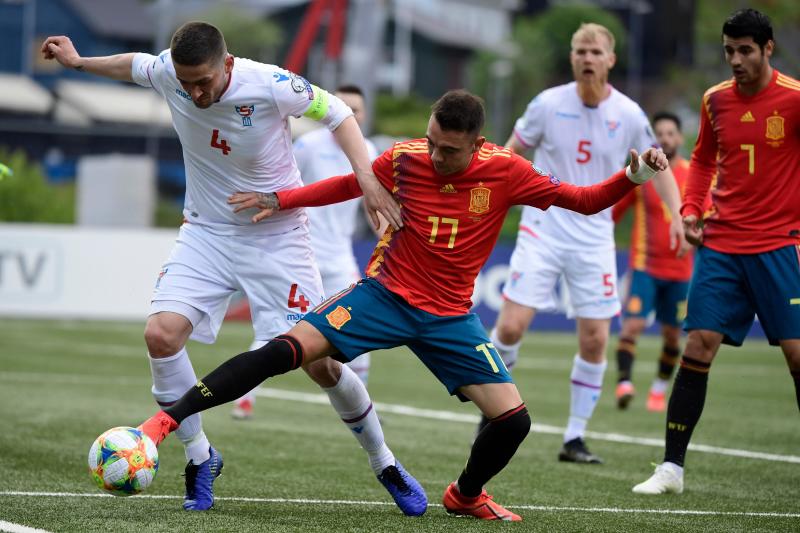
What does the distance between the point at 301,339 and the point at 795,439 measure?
541 cm

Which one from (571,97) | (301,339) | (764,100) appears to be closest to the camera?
(301,339)

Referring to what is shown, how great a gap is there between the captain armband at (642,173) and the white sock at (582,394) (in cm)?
290

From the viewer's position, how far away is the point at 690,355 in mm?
7172

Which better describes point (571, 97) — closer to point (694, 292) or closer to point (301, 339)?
point (694, 292)

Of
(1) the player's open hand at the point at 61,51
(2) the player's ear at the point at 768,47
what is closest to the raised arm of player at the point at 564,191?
(2) the player's ear at the point at 768,47

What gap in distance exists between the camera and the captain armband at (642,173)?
598 centimetres

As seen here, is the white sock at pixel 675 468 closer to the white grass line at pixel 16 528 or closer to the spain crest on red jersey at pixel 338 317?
the spain crest on red jersey at pixel 338 317

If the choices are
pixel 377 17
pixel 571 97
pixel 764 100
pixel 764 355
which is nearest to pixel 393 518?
pixel 764 100

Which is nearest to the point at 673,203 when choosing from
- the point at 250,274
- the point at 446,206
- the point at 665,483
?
the point at 665,483

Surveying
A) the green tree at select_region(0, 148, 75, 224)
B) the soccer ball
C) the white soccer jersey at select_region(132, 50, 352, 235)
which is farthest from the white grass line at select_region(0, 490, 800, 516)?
the green tree at select_region(0, 148, 75, 224)

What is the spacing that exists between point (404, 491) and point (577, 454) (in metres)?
2.49

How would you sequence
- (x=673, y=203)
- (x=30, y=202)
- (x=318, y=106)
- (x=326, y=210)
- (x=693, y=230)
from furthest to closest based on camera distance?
(x=30, y=202)
(x=326, y=210)
(x=673, y=203)
(x=693, y=230)
(x=318, y=106)

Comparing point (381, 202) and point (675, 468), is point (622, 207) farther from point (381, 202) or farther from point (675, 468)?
point (381, 202)

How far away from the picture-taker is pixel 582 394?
8.76m
